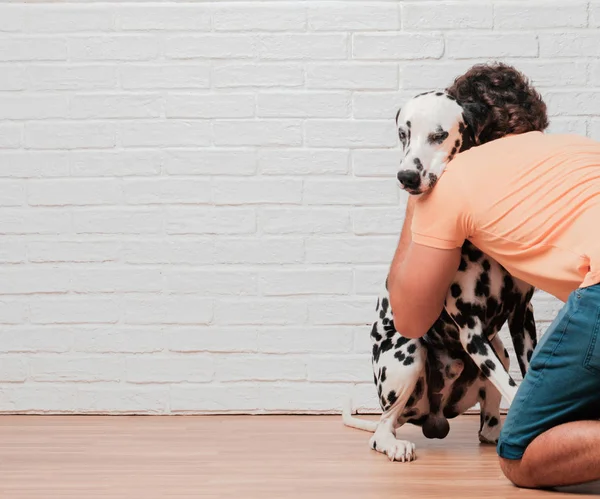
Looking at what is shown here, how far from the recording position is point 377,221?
11.6ft

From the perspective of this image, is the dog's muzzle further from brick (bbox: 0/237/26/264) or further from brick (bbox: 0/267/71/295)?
brick (bbox: 0/237/26/264)

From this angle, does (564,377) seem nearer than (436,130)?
Yes

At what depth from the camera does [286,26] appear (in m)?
3.51

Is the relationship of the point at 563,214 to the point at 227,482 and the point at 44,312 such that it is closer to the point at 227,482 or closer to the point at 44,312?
the point at 227,482

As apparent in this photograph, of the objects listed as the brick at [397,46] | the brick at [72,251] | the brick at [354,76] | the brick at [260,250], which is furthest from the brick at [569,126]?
the brick at [72,251]

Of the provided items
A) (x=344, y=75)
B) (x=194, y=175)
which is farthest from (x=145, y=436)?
(x=344, y=75)

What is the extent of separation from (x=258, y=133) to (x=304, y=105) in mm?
208

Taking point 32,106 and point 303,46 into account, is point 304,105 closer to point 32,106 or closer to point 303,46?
point 303,46

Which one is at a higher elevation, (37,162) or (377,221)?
(37,162)

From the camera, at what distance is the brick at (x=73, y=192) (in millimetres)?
3553

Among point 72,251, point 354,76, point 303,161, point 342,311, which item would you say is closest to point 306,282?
point 342,311

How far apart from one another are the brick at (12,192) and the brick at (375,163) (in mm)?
1302

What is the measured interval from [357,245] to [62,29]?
142 cm

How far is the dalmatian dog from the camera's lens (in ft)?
8.33
